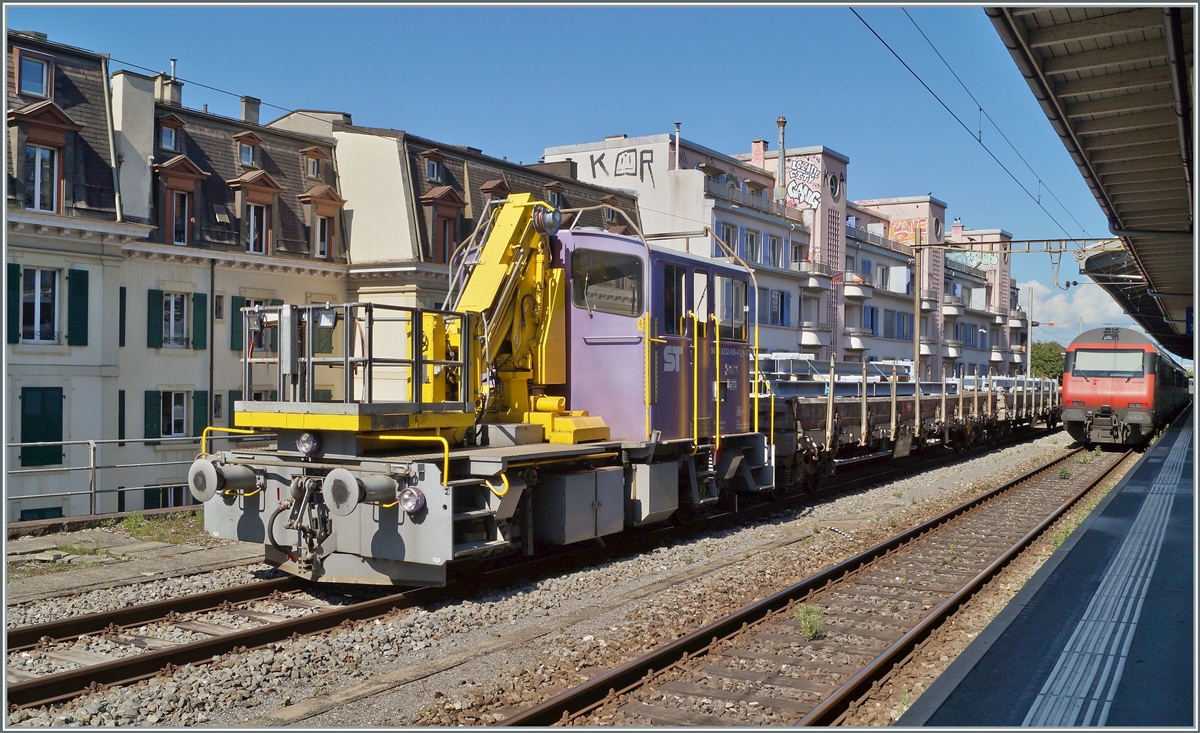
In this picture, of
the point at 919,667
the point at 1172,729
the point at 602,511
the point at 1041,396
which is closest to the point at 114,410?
the point at 602,511

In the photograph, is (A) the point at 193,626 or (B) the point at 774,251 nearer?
(A) the point at 193,626

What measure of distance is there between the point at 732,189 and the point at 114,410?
89.1ft

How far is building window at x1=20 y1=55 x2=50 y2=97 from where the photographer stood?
2103cm

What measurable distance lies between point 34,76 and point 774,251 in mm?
30682

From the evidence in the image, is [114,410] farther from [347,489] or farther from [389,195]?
[347,489]

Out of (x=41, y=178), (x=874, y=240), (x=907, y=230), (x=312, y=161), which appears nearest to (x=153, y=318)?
(x=41, y=178)

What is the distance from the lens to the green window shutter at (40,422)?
20562 mm

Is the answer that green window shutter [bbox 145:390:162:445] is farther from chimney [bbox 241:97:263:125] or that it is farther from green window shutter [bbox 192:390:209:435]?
chimney [bbox 241:97:263:125]

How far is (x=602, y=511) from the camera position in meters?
10.0

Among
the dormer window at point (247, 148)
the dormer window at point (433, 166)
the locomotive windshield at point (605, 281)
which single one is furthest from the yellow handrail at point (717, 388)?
the dormer window at point (247, 148)

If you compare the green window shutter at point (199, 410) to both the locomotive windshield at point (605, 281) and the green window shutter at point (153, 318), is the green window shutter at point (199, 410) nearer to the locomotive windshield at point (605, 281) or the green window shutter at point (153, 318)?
the green window shutter at point (153, 318)

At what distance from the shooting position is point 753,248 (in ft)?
138

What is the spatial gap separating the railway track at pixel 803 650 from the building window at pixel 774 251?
32205mm

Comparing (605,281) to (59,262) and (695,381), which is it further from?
(59,262)
